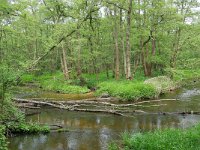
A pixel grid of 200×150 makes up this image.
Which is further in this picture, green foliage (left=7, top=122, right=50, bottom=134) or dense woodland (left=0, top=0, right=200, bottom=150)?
dense woodland (left=0, top=0, right=200, bottom=150)

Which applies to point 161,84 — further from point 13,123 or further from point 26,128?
point 13,123

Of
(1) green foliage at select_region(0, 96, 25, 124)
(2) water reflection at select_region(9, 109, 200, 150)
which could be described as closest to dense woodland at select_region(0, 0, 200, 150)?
(2) water reflection at select_region(9, 109, 200, 150)

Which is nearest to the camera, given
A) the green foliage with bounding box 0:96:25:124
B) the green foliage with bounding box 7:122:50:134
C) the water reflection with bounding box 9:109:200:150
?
the water reflection with bounding box 9:109:200:150

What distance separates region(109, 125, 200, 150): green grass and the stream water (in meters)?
1.47

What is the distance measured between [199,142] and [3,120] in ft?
29.7

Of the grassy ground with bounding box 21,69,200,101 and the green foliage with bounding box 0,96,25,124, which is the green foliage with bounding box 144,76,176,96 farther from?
the green foliage with bounding box 0,96,25,124

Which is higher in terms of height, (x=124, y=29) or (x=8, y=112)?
(x=124, y=29)

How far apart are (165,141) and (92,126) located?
20.6 feet

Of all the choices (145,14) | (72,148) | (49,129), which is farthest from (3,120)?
(145,14)

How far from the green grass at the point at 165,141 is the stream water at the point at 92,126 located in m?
1.47

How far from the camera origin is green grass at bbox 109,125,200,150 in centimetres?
1173

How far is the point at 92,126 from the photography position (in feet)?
58.3

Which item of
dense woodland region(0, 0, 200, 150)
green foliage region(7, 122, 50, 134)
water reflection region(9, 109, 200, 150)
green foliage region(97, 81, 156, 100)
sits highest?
dense woodland region(0, 0, 200, 150)

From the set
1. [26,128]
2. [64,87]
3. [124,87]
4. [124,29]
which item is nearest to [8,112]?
[26,128]
